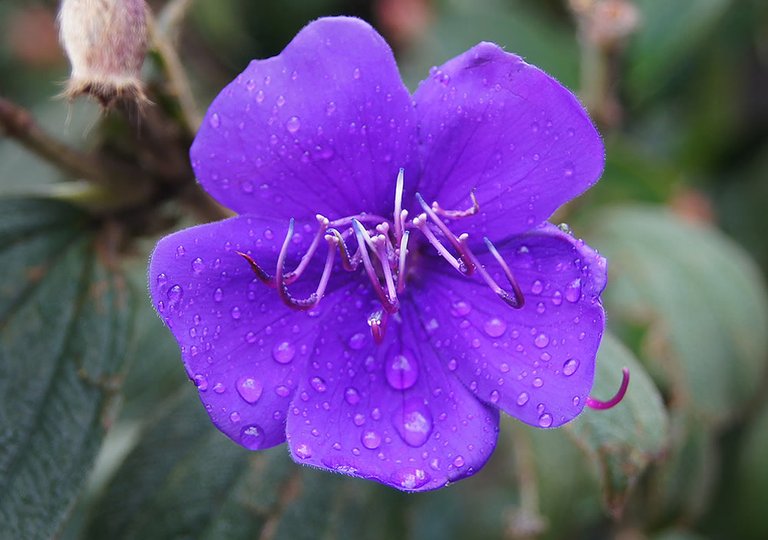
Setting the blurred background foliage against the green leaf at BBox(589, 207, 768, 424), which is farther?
the green leaf at BBox(589, 207, 768, 424)

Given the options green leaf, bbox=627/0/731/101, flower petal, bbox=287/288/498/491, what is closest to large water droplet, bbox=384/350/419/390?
flower petal, bbox=287/288/498/491

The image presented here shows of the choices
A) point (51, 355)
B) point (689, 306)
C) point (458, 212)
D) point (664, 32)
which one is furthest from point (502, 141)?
point (664, 32)

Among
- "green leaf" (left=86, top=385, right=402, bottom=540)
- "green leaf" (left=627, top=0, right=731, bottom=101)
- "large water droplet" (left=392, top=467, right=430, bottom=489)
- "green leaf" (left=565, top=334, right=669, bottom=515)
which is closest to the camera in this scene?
"large water droplet" (left=392, top=467, right=430, bottom=489)

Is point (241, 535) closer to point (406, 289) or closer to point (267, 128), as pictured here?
point (406, 289)

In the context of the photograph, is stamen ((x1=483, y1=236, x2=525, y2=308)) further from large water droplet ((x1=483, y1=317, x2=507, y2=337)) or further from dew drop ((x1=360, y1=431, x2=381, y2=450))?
dew drop ((x1=360, y1=431, x2=381, y2=450))

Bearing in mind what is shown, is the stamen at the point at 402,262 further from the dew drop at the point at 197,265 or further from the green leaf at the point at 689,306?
the green leaf at the point at 689,306

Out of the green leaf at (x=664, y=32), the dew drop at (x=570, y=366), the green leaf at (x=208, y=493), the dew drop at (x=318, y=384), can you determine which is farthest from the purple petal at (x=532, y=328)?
the green leaf at (x=664, y=32)

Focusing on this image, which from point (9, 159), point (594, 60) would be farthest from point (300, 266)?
point (9, 159)
